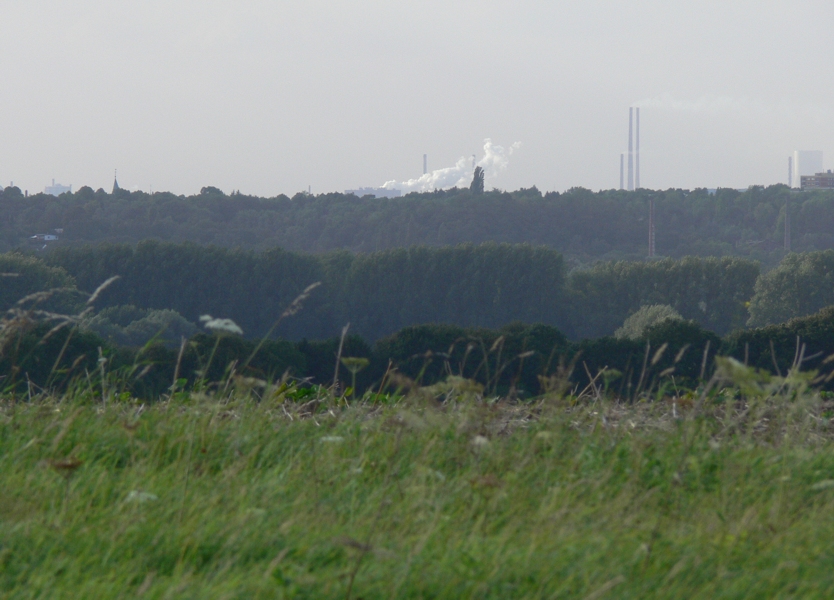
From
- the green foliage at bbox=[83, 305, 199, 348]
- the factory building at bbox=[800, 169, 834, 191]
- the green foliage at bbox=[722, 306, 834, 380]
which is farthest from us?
the factory building at bbox=[800, 169, 834, 191]

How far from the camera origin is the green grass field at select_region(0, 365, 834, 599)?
2.46 metres

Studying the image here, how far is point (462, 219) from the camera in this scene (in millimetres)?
120375

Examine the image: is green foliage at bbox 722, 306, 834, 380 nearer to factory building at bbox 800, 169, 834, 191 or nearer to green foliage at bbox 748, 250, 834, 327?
green foliage at bbox 748, 250, 834, 327

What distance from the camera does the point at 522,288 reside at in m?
76.8

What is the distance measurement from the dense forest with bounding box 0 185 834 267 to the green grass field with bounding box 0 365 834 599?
10676 centimetres

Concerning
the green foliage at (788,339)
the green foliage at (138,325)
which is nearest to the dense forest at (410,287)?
the green foliage at (138,325)

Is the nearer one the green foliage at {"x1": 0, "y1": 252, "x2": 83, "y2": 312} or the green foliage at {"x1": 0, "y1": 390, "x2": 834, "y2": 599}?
the green foliage at {"x1": 0, "y1": 390, "x2": 834, "y2": 599}

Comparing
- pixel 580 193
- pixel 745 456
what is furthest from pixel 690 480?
pixel 580 193

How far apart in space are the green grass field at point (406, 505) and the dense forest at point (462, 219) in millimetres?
106763

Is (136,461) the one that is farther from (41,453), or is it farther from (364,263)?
(364,263)

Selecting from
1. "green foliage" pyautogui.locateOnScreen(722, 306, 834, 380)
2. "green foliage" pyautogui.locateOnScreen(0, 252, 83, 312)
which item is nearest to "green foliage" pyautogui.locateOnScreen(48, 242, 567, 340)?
"green foliage" pyautogui.locateOnScreen(0, 252, 83, 312)

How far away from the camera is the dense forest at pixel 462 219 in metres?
113

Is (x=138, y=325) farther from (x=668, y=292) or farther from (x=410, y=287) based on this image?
(x=668, y=292)

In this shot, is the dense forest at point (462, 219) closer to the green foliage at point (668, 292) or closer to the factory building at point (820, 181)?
the factory building at point (820, 181)
